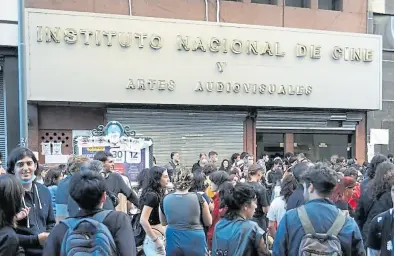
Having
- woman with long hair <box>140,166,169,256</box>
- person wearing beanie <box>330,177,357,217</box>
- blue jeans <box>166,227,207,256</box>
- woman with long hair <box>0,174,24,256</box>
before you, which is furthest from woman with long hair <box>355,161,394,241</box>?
woman with long hair <box>0,174,24,256</box>

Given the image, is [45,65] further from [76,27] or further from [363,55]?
[363,55]

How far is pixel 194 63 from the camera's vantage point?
1445 cm

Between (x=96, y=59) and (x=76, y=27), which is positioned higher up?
(x=76, y=27)

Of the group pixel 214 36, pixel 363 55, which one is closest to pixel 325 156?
pixel 363 55

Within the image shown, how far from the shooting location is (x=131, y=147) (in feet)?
37.4

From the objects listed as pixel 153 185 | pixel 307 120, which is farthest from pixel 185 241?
pixel 307 120

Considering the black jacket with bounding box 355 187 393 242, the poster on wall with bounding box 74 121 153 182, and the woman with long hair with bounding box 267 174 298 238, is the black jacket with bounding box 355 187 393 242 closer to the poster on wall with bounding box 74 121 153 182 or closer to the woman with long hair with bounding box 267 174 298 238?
the woman with long hair with bounding box 267 174 298 238

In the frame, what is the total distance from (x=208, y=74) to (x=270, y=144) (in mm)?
3445

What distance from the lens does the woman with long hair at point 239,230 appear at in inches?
137

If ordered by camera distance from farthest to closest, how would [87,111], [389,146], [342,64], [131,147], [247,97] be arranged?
[389,146] < [342,64] < [247,97] < [87,111] < [131,147]

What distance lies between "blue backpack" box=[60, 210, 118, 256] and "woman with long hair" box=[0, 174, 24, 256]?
0.35 metres

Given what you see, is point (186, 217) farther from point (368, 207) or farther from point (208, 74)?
point (208, 74)

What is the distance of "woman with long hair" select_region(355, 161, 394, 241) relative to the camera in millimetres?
4816

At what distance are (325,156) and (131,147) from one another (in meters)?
8.37
